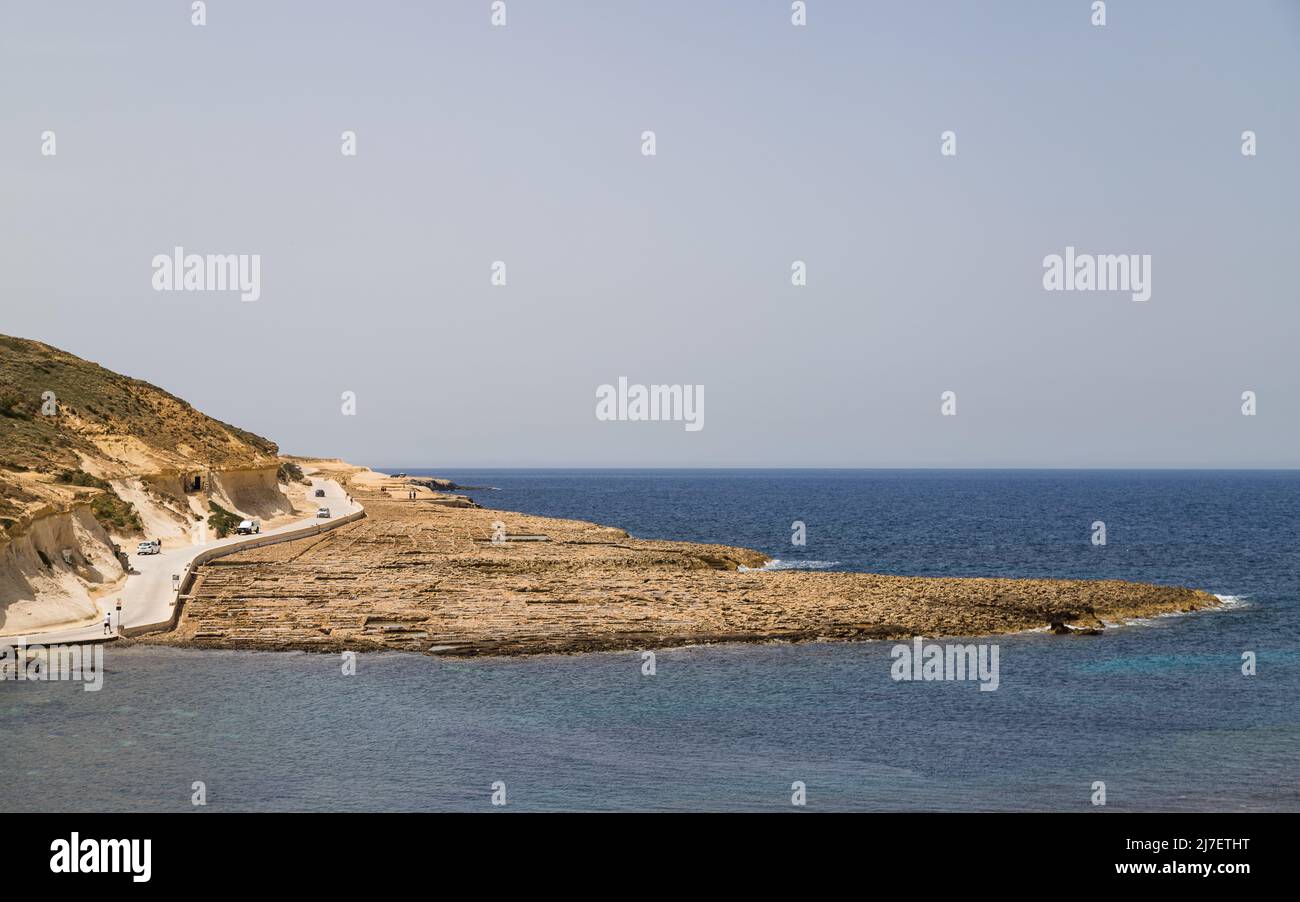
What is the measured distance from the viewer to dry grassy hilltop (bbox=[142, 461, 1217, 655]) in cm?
4448

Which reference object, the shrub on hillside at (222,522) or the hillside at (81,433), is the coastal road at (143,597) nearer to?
the shrub on hillside at (222,522)

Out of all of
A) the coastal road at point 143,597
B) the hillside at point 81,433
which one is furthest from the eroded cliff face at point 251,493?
the coastal road at point 143,597

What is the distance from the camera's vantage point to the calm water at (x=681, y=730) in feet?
86.0

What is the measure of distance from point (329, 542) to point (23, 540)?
28.0 meters

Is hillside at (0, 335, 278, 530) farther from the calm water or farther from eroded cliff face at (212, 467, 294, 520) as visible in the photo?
the calm water

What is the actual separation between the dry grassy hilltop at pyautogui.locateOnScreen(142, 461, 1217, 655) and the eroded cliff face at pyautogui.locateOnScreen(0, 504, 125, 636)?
3974mm

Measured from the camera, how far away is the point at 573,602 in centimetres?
5031

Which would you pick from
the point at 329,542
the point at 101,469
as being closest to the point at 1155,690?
the point at 329,542

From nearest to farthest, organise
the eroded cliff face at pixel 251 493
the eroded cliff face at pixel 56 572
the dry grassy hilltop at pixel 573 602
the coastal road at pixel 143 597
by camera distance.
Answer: the coastal road at pixel 143 597
the eroded cliff face at pixel 56 572
the dry grassy hilltop at pixel 573 602
the eroded cliff face at pixel 251 493

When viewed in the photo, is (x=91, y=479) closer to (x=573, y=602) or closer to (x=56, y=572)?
(x=56, y=572)

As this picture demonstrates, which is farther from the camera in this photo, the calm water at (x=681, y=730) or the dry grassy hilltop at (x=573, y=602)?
the dry grassy hilltop at (x=573, y=602)

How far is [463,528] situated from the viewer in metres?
88.9

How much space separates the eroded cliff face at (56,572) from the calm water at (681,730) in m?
4.19
